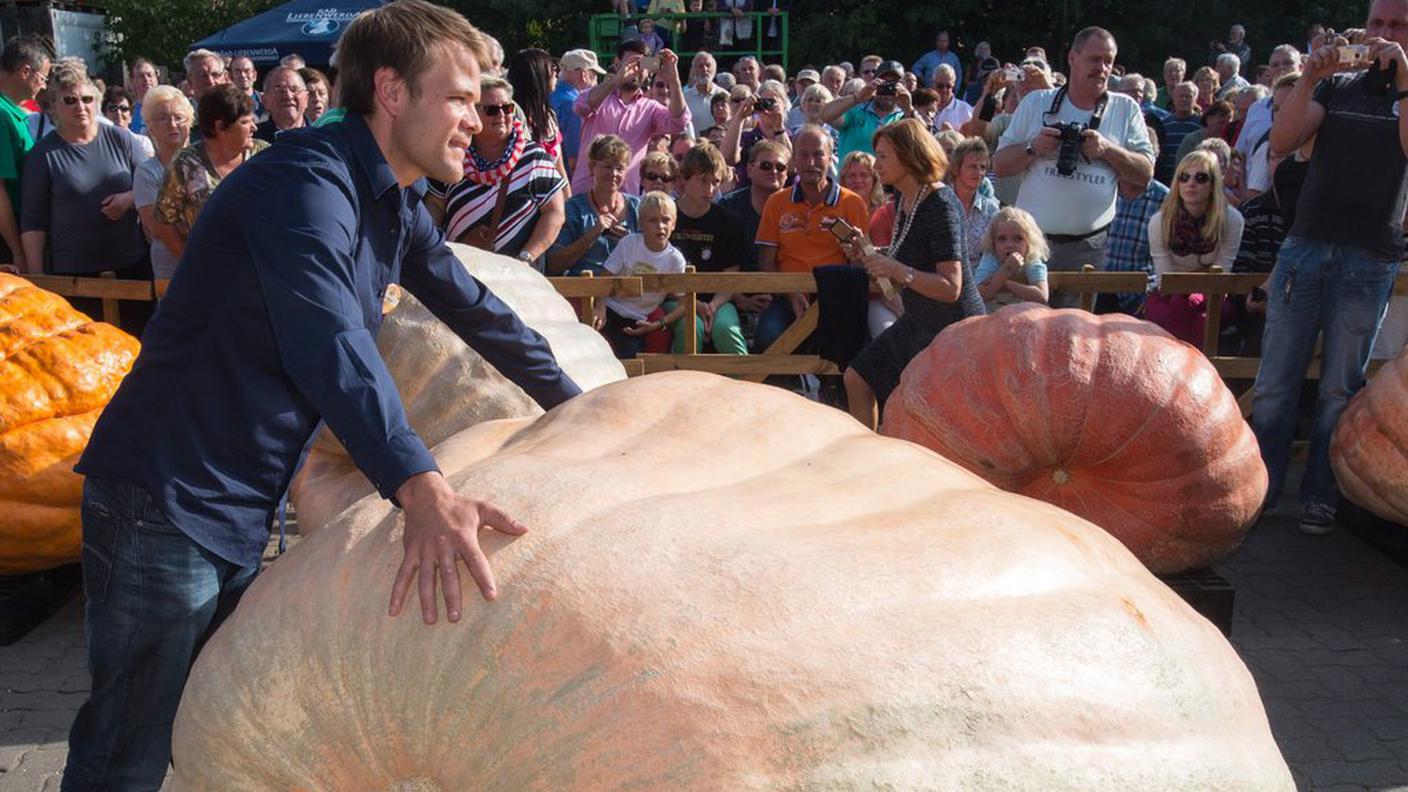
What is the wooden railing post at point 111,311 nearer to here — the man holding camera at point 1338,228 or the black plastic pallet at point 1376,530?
the man holding camera at point 1338,228

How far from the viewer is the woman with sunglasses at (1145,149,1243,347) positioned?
21.8 feet

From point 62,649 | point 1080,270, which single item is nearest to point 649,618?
point 62,649

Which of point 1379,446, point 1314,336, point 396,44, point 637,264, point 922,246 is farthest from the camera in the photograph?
point 637,264

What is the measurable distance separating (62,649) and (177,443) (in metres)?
2.46

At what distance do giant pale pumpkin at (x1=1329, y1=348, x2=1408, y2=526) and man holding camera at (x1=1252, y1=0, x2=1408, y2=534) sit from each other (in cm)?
37

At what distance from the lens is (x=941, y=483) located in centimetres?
210

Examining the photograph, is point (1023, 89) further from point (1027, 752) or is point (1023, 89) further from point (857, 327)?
point (1027, 752)

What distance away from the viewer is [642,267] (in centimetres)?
670

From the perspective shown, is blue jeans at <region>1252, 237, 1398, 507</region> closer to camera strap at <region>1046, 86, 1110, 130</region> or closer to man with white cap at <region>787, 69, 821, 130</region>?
camera strap at <region>1046, 86, 1110, 130</region>

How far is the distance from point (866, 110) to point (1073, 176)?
3462mm

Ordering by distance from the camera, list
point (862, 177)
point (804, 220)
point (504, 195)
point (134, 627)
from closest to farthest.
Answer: point (134, 627)
point (504, 195)
point (804, 220)
point (862, 177)

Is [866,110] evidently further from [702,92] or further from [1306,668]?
[1306,668]

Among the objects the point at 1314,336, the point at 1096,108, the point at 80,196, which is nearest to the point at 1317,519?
the point at 1314,336

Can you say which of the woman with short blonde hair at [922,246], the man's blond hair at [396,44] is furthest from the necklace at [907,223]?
the man's blond hair at [396,44]
